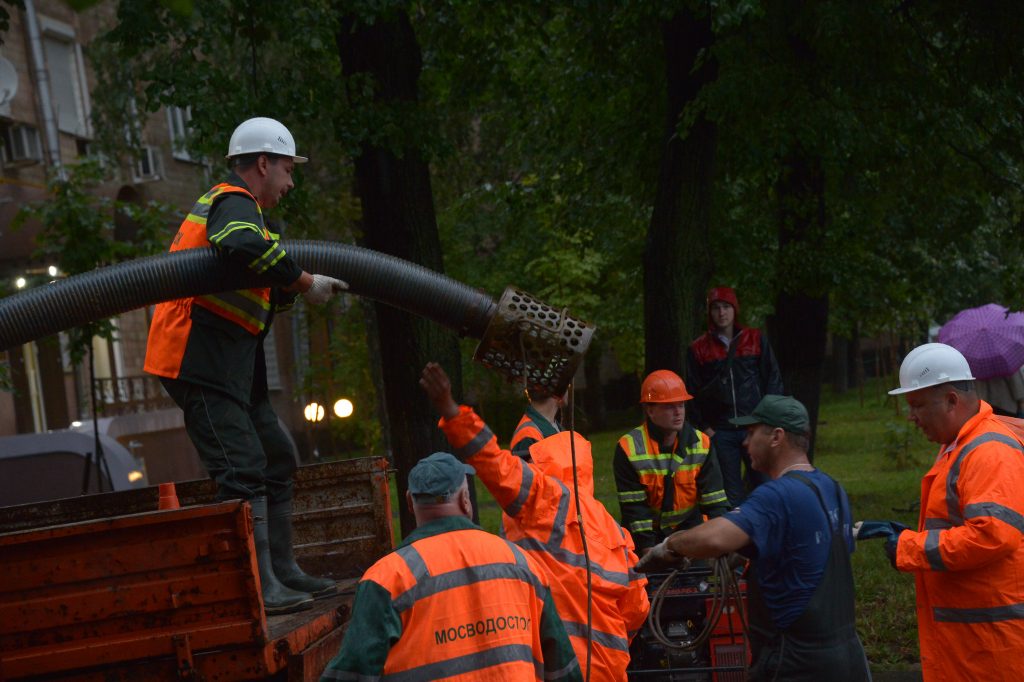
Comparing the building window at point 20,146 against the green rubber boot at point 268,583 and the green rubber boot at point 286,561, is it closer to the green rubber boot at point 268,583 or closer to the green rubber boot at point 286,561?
the green rubber boot at point 286,561

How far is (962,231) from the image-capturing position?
54.2ft

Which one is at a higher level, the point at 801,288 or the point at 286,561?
the point at 801,288

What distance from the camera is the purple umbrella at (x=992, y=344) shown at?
26.7 ft

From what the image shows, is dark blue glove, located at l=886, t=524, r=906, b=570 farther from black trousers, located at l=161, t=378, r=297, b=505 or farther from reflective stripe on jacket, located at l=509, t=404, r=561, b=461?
black trousers, located at l=161, t=378, r=297, b=505

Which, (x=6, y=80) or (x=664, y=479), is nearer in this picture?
(x=664, y=479)

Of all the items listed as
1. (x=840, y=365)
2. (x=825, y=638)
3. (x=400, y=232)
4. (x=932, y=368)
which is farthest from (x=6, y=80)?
(x=840, y=365)

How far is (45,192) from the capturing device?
21047 mm

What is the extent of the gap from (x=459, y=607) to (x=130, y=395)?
22634 mm

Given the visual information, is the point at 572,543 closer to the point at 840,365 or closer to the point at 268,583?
the point at 268,583

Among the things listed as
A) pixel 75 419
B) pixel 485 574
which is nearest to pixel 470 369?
pixel 75 419

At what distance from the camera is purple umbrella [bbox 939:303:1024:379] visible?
8148mm

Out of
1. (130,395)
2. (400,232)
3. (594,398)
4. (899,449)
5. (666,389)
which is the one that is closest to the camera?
(666,389)

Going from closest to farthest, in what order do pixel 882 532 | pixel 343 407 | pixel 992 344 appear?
pixel 882 532, pixel 992 344, pixel 343 407

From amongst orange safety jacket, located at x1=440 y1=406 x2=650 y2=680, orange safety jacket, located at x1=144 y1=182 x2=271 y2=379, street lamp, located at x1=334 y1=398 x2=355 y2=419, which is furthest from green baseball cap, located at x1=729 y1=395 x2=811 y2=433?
street lamp, located at x1=334 y1=398 x2=355 y2=419
